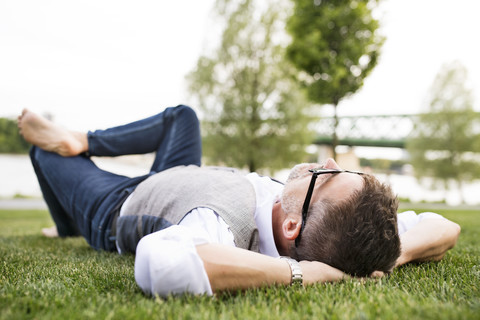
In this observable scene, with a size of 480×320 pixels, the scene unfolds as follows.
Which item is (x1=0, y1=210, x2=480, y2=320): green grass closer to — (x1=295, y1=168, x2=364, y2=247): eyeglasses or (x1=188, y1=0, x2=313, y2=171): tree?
(x1=295, y1=168, x2=364, y2=247): eyeglasses

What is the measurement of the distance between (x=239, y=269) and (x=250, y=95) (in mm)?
19397

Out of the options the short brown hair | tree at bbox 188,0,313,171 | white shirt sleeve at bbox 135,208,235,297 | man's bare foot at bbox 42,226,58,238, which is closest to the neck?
the short brown hair

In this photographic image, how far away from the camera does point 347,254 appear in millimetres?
1778

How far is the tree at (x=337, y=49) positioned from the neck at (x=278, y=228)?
445 inches

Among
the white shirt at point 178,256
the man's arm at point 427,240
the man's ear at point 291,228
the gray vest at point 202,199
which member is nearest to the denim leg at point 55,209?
the gray vest at point 202,199

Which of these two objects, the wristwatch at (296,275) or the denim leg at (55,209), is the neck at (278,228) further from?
the denim leg at (55,209)

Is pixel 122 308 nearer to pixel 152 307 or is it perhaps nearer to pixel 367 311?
pixel 152 307

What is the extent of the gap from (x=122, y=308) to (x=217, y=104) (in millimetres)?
19258

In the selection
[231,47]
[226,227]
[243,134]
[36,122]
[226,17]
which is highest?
[226,17]

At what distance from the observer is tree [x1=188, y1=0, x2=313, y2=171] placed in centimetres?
1958

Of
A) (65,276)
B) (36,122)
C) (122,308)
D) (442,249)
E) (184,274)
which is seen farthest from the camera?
(36,122)

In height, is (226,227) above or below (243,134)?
above

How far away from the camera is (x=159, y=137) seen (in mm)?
3434

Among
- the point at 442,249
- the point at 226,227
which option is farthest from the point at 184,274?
the point at 442,249
